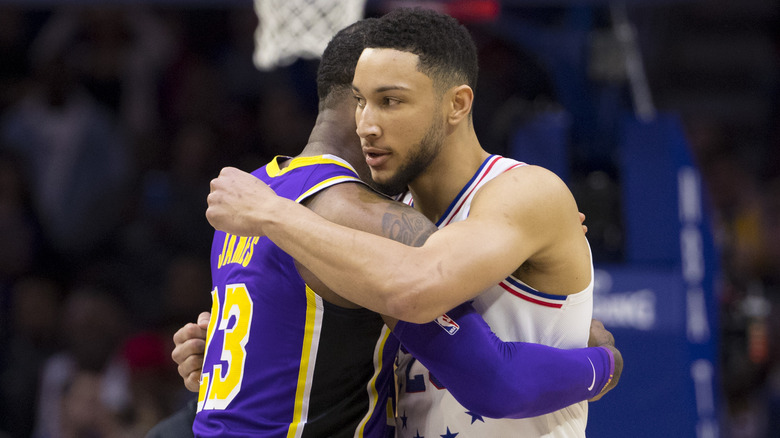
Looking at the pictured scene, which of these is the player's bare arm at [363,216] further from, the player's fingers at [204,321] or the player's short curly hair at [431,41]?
the player's fingers at [204,321]

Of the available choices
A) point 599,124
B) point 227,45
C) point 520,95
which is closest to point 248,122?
point 227,45

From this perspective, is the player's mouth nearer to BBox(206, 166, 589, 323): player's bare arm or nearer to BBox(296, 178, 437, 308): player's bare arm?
BBox(296, 178, 437, 308): player's bare arm

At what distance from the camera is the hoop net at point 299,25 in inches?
227

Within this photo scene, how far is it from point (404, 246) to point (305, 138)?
6565mm

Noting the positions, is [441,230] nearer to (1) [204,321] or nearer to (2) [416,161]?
(2) [416,161]

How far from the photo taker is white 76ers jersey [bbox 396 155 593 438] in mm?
3182

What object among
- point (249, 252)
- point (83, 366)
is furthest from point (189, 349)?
point (83, 366)

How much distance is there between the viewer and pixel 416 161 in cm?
315

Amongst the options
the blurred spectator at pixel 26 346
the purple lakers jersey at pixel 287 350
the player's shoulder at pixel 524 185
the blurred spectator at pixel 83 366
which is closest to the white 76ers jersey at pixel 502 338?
the player's shoulder at pixel 524 185

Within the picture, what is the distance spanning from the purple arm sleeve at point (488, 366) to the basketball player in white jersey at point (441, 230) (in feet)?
0.09

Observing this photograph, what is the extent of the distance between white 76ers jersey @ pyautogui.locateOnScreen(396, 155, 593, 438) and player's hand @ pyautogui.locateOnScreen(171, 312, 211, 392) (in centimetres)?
73

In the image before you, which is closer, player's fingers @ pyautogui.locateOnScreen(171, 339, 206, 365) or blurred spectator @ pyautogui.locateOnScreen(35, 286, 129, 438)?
player's fingers @ pyautogui.locateOnScreen(171, 339, 206, 365)

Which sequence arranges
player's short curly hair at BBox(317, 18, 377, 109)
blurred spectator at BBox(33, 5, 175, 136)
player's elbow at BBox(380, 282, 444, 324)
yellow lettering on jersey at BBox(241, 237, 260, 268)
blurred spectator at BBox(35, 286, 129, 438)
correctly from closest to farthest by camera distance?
player's elbow at BBox(380, 282, 444, 324) < yellow lettering on jersey at BBox(241, 237, 260, 268) < player's short curly hair at BBox(317, 18, 377, 109) < blurred spectator at BBox(35, 286, 129, 438) < blurred spectator at BBox(33, 5, 175, 136)

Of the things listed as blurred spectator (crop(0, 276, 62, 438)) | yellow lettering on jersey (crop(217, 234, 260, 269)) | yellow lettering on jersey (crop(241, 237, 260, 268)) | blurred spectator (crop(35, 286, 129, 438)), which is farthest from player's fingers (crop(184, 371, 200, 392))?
blurred spectator (crop(0, 276, 62, 438))
